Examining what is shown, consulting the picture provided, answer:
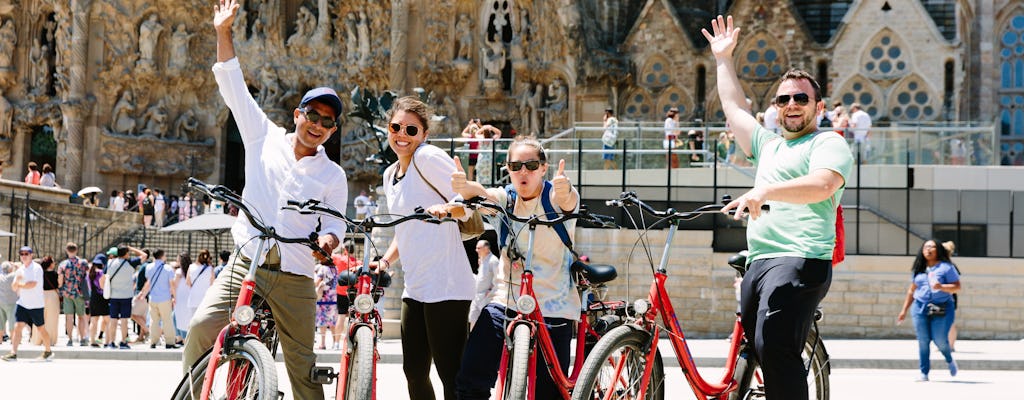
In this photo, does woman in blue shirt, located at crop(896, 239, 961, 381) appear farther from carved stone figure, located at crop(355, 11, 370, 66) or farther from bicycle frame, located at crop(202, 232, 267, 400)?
carved stone figure, located at crop(355, 11, 370, 66)

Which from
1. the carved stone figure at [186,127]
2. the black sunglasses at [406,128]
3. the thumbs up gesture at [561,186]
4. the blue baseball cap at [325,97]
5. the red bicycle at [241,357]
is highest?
the carved stone figure at [186,127]

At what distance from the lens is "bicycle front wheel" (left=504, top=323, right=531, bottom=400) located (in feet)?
18.2

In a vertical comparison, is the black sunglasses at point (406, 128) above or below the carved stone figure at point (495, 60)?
below

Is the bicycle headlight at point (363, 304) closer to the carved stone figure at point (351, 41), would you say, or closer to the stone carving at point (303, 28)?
the carved stone figure at point (351, 41)

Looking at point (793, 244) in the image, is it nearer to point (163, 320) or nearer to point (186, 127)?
point (163, 320)

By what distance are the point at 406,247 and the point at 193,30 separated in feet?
104

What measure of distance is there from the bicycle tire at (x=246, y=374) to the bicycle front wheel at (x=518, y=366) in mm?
1035

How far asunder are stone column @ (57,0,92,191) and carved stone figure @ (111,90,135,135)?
0.86m

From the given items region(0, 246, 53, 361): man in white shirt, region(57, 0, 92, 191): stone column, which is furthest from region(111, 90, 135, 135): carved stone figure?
region(0, 246, 53, 361): man in white shirt

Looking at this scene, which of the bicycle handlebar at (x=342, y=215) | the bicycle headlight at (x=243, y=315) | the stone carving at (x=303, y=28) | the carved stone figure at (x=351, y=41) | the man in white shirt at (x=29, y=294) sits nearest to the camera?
the bicycle headlight at (x=243, y=315)


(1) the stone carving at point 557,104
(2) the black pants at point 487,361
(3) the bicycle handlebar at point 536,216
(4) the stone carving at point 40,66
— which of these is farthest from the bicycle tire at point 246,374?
(4) the stone carving at point 40,66

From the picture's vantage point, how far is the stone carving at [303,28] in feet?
115

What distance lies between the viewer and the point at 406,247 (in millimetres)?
6348

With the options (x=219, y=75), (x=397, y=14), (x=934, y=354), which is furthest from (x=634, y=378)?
(x=397, y=14)
